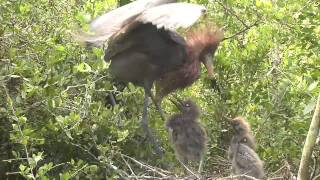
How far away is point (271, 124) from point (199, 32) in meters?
0.69

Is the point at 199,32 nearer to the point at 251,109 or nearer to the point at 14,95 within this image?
the point at 251,109

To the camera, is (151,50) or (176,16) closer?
(176,16)

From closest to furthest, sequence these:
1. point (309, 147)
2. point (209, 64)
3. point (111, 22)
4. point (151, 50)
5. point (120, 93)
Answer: point (309, 147) < point (120, 93) < point (111, 22) < point (209, 64) < point (151, 50)

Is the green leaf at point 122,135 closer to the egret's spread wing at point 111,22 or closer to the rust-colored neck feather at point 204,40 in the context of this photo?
the egret's spread wing at point 111,22

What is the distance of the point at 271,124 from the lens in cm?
288

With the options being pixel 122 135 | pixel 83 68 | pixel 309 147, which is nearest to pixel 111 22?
pixel 83 68

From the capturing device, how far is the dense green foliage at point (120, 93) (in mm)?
2447

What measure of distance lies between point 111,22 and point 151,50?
319 millimetres

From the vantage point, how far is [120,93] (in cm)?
263

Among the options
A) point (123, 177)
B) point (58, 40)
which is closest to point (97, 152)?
point (123, 177)

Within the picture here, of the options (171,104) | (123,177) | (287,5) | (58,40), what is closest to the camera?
(123,177)

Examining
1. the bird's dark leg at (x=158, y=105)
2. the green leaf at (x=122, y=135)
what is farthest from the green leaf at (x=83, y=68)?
the bird's dark leg at (x=158, y=105)

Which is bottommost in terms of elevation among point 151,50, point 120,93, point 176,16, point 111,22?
point 120,93

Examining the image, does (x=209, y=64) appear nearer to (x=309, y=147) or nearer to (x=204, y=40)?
(x=204, y=40)
